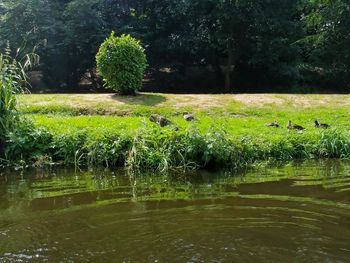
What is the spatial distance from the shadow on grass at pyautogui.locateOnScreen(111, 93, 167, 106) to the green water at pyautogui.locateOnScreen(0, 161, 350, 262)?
5.80 meters

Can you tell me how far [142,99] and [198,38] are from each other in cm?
1003

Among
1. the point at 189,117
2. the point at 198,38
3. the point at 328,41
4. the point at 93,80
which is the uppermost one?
the point at 198,38

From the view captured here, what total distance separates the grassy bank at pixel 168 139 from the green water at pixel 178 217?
2.11 feet

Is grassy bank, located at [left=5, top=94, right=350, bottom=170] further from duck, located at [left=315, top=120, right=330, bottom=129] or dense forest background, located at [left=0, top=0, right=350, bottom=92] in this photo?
dense forest background, located at [left=0, top=0, right=350, bottom=92]

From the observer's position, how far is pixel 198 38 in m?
25.1

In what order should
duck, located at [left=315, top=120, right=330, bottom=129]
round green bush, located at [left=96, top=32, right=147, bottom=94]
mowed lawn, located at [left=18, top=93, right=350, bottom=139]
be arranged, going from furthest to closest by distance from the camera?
round green bush, located at [left=96, top=32, right=147, bottom=94], duck, located at [left=315, top=120, right=330, bottom=129], mowed lawn, located at [left=18, top=93, right=350, bottom=139]

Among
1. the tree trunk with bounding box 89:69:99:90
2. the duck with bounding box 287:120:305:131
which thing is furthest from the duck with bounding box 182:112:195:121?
the tree trunk with bounding box 89:69:99:90

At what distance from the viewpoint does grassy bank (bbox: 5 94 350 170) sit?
1014cm

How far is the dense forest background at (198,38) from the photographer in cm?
2381

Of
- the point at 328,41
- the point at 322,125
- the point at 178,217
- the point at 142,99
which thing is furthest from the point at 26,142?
the point at 328,41

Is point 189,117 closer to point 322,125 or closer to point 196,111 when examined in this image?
point 196,111

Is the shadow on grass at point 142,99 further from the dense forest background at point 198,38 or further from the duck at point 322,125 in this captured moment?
the dense forest background at point 198,38

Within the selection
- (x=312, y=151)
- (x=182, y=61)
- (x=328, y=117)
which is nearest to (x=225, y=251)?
(x=312, y=151)

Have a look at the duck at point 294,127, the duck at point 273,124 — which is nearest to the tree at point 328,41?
the duck at point 273,124
